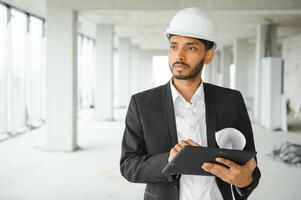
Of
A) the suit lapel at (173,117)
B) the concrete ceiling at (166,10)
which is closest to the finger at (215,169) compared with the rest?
the suit lapel at (173,117)

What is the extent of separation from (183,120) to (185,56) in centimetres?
31

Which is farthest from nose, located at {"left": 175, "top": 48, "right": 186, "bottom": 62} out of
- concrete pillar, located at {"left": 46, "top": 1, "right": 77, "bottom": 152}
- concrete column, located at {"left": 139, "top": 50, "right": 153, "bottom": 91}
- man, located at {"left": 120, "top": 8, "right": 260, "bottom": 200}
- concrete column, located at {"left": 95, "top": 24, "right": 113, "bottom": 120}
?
concrete column, located at {"left": 139, "top": 50, "right": 153, "bottom": 91}

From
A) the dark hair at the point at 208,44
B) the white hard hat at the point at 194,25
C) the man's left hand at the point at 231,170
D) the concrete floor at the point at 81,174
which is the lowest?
the concrete floor at the point at 81,174

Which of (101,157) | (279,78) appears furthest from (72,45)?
(279,78)

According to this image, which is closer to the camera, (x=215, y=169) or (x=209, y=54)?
(x=215, y=169)

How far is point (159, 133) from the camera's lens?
1841 mm

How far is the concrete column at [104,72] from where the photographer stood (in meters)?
14.8

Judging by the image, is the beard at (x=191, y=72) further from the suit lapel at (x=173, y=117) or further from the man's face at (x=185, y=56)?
the suit lapel at (x=173, y=117)

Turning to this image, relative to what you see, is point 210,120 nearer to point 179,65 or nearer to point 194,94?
point 194,94

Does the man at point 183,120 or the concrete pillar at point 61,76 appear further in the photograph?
the concrete pillar at point 61,76

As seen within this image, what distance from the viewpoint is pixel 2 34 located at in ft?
34.9

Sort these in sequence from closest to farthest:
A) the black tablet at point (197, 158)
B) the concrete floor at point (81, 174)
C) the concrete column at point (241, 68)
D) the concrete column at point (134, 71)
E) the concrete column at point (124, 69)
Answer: the black tablet at point (197, 158) → the concrete floor at point (81, 174) → the concrete column at point (241, 68) → the concrete column at point (124, 69) → the concrete column at point (134, 71)

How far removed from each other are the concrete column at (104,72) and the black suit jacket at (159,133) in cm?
1299

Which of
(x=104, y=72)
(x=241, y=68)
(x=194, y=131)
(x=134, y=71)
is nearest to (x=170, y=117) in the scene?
(x=194, y=131)
